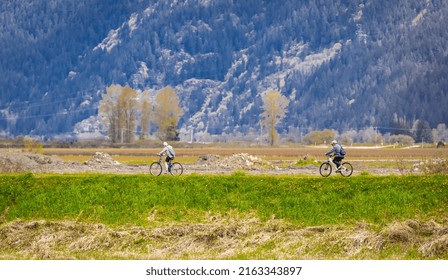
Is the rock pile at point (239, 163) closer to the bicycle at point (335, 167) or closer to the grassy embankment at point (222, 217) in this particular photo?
the bicycle at point (335, 167)

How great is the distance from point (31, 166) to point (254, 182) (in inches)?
982

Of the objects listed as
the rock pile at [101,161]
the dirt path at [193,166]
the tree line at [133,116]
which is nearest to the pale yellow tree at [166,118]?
the tree line at [133,116]

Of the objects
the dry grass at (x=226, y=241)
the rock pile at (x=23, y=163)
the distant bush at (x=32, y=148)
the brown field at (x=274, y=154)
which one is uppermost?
the distant bush at (x=32, y=148)

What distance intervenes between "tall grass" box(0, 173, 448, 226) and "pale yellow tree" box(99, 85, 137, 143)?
442ft

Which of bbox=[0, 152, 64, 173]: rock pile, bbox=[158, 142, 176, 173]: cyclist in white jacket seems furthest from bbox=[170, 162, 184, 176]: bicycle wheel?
bbox=[0, 152, 64, 173]: rock pile

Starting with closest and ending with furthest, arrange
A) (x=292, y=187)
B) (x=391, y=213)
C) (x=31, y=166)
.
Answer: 1. (x=391, y=213)
2. (x=292, y=187)
3. (x=31, y=166)

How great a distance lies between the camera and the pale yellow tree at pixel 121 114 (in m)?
177

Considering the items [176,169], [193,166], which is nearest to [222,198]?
[176,169]

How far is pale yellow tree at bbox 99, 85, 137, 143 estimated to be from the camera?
17712cm

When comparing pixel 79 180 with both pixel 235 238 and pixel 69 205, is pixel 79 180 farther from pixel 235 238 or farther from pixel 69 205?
pixel 235 238

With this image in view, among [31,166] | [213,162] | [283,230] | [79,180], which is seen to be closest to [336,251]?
[283,230]

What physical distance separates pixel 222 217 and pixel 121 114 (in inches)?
5811

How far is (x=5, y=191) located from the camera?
39438 mm

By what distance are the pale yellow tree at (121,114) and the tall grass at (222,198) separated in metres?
135
